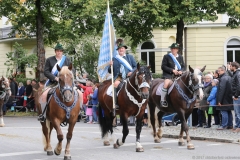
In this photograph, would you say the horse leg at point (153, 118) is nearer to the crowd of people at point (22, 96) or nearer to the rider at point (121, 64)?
the rider at point (121, 64)

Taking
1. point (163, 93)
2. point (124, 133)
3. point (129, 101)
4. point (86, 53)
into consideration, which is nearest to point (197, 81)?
point (163, 93)

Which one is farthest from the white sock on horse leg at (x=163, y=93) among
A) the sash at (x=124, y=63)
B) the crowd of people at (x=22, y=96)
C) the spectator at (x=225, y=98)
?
the crowd of people at (x=22, y=96)

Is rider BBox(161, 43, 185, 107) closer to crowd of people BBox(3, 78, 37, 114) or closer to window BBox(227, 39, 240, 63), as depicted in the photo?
crowd of people BBox(3, 78, 37, 114)

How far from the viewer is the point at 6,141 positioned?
1688 cm

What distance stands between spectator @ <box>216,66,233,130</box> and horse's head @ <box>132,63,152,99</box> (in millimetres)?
6152

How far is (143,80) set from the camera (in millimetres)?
14016

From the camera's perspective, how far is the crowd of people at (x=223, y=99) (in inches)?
736

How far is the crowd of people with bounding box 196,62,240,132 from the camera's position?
18703 millimetres

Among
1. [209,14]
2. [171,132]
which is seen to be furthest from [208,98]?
[209,14]

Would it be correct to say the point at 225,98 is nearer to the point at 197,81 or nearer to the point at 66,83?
the point at 197,81

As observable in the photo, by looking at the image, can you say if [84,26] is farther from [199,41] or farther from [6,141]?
[6,141]

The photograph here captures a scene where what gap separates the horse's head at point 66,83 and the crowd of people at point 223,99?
727 cm

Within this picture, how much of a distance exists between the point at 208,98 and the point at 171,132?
7.99 ft

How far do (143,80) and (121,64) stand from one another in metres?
1.79
